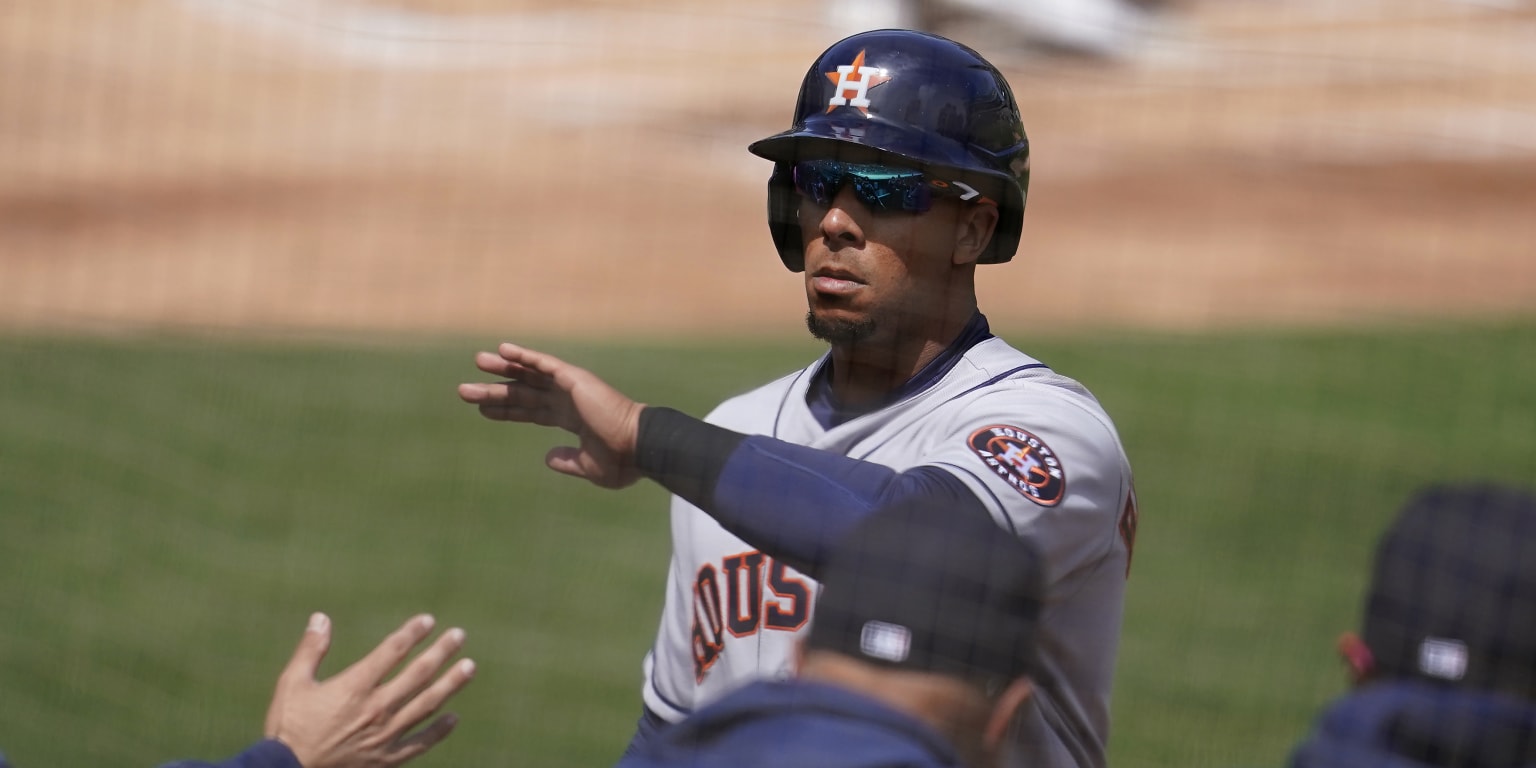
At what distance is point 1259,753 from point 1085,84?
880 cm

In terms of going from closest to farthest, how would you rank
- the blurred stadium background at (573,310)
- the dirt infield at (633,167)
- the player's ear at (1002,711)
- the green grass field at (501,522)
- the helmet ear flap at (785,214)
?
the player's ear at (1002,711) < the helmet ear flap at (785,214) < the green grass field at (501,522) < the blurred stadium background at (573,310) < the dirt infield at (633,167)

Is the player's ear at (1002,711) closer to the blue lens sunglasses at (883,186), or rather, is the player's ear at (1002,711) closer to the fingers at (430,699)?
the fingers at (430,699)

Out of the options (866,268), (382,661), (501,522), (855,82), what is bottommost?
(501,522)

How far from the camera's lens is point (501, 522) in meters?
7.13

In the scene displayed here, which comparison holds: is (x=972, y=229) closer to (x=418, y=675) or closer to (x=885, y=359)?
(x=885, y=359)

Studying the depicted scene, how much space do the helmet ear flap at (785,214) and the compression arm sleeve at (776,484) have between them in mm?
519

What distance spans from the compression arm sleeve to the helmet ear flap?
1.70ft

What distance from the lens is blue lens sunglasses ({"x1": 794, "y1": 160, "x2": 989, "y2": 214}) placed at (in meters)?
2.13

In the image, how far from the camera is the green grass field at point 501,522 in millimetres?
5523

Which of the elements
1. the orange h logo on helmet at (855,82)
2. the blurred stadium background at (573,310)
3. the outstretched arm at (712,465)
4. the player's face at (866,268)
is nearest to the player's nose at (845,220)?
the player's face at (866,268)

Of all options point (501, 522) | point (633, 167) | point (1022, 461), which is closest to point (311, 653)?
point (1022, 461)

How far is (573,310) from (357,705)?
26.5 ft

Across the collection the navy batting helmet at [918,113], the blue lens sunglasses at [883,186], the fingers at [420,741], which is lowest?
the fingers at [420,741]

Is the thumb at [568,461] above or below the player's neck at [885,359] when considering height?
below
